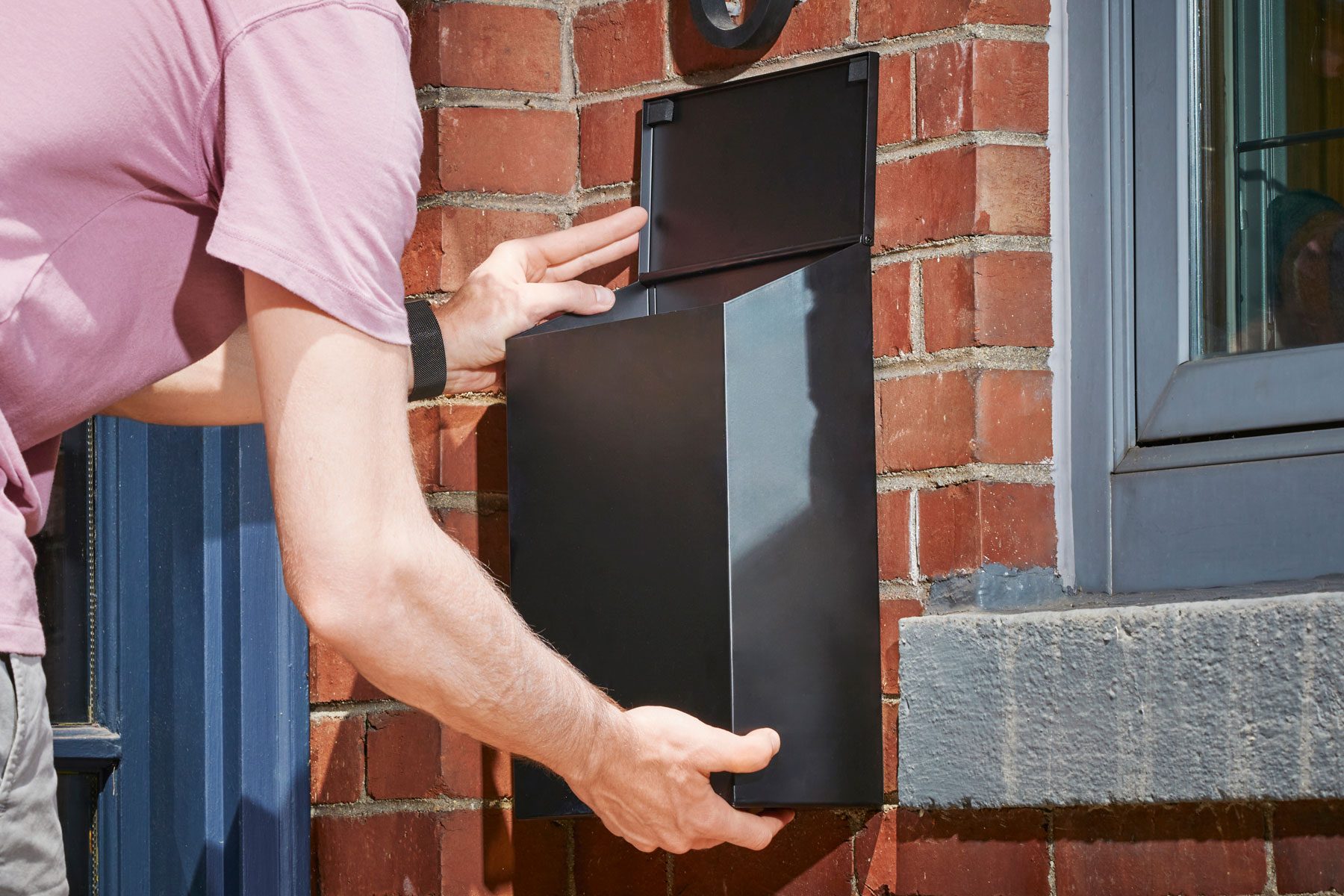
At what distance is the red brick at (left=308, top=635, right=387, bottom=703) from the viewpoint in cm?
171

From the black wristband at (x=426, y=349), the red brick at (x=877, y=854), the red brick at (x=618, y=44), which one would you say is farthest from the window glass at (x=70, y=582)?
the red brick at (x=877, y=854)

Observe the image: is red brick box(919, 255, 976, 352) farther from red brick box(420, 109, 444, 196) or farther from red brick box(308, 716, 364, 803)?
red brick box(308, 716, 364, 803)

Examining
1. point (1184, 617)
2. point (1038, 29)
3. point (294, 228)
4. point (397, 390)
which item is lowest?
point (1184, 617)

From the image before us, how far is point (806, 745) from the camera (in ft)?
4.47

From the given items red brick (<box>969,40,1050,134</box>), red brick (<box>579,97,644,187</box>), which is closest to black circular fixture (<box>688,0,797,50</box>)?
red brick (<box>579,97,644,187</box>)

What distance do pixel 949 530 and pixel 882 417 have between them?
0.14 meters

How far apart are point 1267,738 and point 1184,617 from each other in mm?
127

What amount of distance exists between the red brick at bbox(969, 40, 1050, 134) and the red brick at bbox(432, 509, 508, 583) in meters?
0.71

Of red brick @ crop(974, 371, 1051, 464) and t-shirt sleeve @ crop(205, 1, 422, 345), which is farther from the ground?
t-shirt sleeve @ crop(205, 1, 422, 345)

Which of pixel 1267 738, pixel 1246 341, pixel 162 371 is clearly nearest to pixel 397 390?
pixel 162 371

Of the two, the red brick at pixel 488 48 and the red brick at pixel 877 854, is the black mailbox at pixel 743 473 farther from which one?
the red brick at pixel 488 48

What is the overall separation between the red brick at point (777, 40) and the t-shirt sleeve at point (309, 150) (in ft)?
2.37

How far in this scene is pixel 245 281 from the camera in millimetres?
1003

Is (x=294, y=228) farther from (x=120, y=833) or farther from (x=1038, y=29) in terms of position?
(x=120, y=833)
